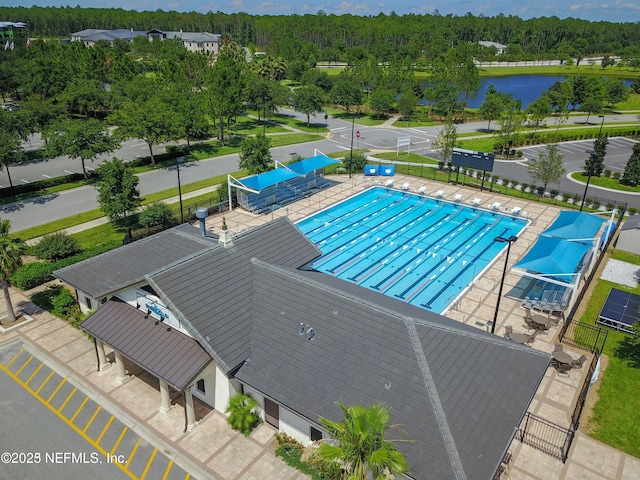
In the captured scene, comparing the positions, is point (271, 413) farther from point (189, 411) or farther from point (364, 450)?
point (364, 450)

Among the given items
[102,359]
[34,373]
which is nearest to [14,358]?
[34,373]

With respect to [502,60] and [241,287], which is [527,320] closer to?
[241,287]

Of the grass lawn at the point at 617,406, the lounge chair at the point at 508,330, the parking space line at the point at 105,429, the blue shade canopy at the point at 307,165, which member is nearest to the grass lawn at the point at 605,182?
the blue shade canopy at the point at 307,165

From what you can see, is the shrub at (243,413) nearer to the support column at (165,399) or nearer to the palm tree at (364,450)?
the support column at (165,399)

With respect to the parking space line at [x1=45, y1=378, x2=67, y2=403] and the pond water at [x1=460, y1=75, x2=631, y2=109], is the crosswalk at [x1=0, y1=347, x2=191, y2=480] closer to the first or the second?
the parking space line at [x1=45, y1=378, x2=67, y2=403]

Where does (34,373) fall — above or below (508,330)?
below

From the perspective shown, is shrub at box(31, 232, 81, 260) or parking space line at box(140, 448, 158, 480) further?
shrub at box(31, 232, 81, 260)

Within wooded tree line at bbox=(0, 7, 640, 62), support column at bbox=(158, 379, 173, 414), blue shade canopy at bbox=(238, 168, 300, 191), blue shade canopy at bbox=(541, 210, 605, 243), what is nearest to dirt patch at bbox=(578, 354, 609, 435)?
blue shade canopy at bbox=(541, 210, 605, 243)
